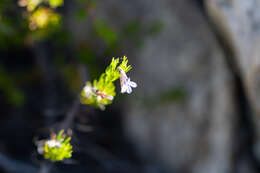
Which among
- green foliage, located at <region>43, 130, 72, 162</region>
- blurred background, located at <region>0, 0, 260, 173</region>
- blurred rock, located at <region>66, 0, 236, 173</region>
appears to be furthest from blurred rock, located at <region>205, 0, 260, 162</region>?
green foliage, located at <region>43, 130, 72, 162</region>

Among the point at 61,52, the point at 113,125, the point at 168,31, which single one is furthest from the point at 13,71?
the point at 168,31

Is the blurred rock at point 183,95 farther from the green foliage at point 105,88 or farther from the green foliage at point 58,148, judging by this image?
the green foliage at point 58,148

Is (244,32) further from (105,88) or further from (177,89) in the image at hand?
(105,88)

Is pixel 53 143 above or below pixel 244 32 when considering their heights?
below

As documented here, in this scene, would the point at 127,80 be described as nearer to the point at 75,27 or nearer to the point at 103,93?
the point at 103,93

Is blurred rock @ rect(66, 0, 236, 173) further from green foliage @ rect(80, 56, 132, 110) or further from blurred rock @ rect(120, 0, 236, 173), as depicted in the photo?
green foliage @ rect(80, 56, 132, 110)

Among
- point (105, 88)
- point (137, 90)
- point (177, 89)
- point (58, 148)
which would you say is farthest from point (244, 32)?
point (58, 148)
